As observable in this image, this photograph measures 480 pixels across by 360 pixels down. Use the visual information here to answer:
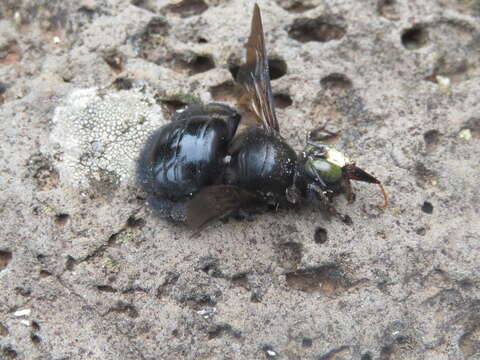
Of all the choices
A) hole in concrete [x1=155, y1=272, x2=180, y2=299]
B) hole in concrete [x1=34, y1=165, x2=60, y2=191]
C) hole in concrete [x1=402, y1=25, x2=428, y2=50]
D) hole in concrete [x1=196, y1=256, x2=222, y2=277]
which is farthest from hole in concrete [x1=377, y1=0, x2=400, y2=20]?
hole in concrete [x1=34, y1=165, x2=60, y2=191]

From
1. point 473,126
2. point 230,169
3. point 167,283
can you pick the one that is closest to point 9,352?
point 167,283

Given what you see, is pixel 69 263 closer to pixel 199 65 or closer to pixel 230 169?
pixel 230 169

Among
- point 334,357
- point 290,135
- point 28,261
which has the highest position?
point 290,135

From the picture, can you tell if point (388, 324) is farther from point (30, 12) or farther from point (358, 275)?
point (30, 12)

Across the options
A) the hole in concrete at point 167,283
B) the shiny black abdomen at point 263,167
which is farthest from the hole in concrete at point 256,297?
the shiny black abdomen at point 263,167

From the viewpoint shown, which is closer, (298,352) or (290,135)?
(298,352)

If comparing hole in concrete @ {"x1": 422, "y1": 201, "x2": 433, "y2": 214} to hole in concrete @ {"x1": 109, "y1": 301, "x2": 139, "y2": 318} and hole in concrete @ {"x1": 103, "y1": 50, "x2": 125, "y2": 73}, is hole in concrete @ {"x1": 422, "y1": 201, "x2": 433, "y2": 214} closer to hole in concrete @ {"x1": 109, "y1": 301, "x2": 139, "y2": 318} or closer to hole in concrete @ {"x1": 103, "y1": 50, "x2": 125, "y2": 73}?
hole in concrete @ {"x1": 109, "y1": 301, "x2": 139, "y2": 318}

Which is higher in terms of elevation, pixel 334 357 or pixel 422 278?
pixel 422 278

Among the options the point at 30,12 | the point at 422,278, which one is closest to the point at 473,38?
the point at 422,278
